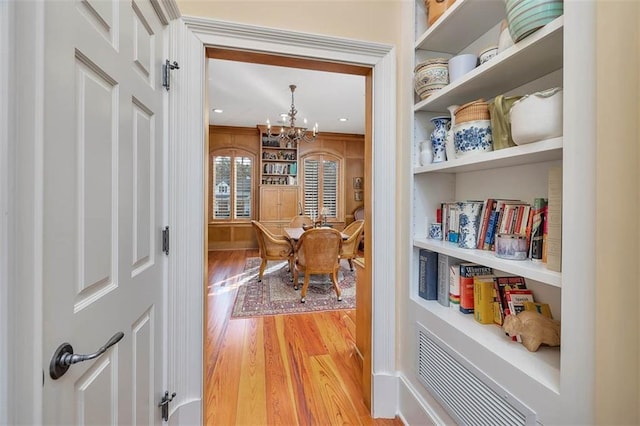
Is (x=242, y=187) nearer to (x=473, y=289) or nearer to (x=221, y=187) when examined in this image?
(x=221, y=187)

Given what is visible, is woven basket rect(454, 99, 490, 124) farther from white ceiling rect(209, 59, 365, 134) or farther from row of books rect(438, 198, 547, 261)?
white ceiling rect(209, 59, 365, 134)

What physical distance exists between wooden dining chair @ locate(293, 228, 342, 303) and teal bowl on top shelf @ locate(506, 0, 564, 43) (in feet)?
7.97

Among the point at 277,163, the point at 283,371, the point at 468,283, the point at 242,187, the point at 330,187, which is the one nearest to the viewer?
the point at 468,283

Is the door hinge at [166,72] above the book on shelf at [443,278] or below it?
above

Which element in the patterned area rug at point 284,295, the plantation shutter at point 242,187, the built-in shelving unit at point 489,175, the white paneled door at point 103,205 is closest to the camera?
the white paneled door at point 103,205

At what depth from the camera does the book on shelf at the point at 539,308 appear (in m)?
1.09

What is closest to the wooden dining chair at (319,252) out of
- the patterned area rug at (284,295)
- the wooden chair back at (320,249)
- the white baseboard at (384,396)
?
the wooden chair back at (320,249)

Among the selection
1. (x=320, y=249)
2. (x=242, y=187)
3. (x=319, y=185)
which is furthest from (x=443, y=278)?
(x=242, y=187)

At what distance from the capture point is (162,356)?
1246 millimetres

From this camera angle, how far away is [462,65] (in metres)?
1.25

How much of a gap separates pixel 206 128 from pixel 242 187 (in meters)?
5.12

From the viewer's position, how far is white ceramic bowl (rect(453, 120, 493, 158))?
1124 millimetres

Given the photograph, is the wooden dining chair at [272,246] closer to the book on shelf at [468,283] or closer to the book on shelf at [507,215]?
the book on shelf at [468,283]

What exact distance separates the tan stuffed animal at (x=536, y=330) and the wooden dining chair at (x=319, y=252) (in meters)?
2.21
